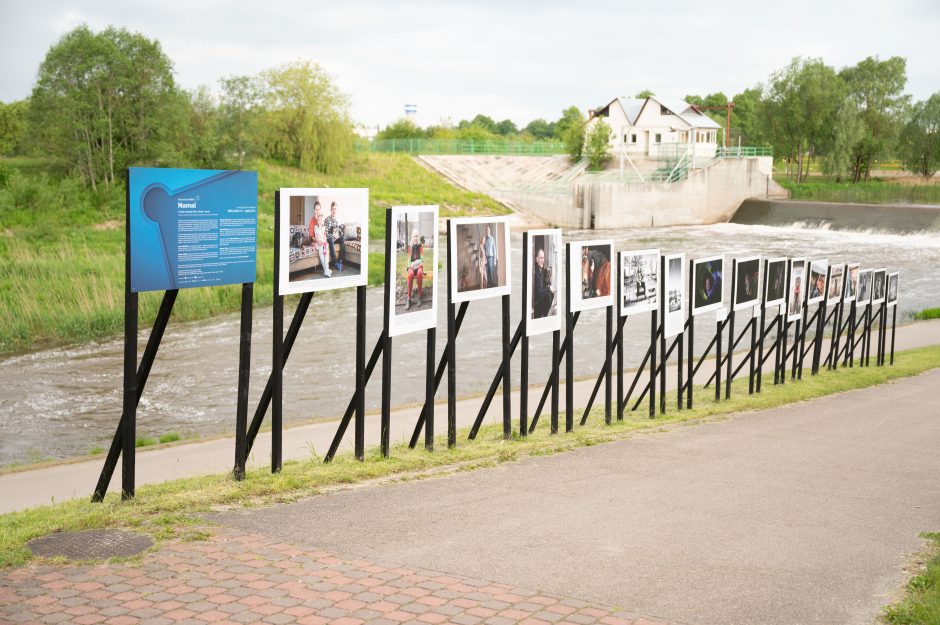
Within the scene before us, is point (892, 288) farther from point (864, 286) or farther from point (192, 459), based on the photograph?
point (192, 459)

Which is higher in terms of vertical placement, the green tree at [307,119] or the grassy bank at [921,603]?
the green tree at [307,119]

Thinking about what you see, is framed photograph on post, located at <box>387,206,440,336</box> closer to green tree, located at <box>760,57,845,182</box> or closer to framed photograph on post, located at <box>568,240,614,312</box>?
framed photograph on post, located at <box>568,240,614,312</box>

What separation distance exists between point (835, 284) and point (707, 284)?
583 centimetres

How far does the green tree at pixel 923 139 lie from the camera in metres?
90.0

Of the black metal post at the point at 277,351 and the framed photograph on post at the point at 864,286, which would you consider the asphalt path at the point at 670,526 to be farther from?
the framed photograph on post at the point at 864,286

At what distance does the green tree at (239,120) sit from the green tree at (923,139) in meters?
59.9

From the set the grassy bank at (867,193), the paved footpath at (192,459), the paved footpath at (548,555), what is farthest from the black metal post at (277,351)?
the grassy bank at (867,193)

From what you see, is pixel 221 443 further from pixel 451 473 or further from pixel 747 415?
pixel 747 415

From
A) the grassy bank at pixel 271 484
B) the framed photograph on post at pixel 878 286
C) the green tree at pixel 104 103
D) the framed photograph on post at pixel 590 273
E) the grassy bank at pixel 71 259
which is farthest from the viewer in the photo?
the green tree at pixel 104 103

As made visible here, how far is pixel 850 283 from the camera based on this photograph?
20.7 metres

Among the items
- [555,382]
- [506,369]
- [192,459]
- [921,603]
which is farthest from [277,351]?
[921,603]

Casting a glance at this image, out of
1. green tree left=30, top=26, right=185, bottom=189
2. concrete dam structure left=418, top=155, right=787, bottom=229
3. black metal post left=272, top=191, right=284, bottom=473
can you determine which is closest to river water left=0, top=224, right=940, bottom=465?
black metal post left=272, top=191, right=284, bottom=473

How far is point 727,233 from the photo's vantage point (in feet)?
220

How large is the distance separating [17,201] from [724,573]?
42639mm
